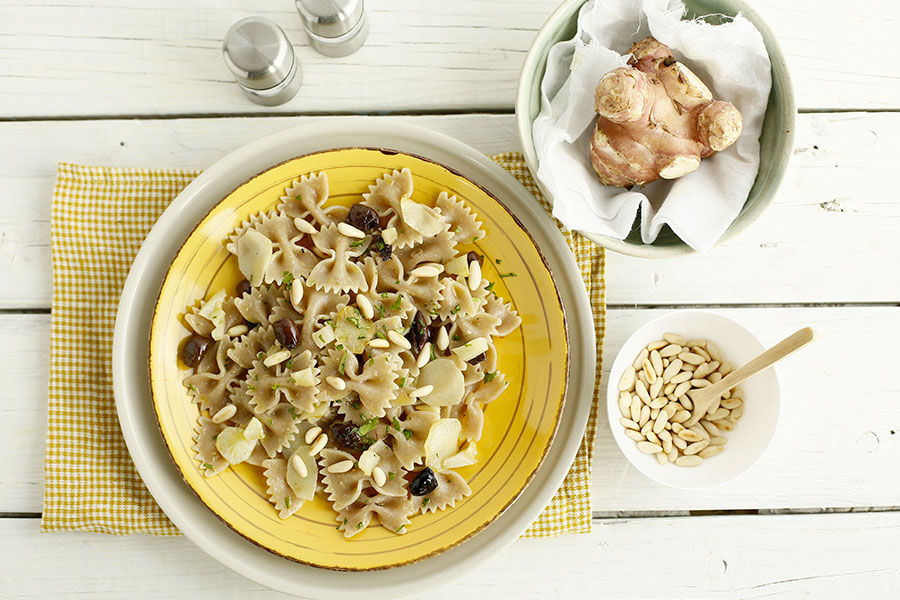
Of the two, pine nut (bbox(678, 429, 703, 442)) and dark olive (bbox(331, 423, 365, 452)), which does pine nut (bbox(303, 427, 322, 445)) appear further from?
pine nut (bbox(678, 429, 703, 442))

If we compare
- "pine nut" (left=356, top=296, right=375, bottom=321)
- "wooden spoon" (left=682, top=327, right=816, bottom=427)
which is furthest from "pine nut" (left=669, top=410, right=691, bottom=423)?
"pine nut" (left=356, top=296, right=375, bottom=321)

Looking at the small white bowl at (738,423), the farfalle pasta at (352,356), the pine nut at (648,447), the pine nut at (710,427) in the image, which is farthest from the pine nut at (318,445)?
the pine nut at (710,427)

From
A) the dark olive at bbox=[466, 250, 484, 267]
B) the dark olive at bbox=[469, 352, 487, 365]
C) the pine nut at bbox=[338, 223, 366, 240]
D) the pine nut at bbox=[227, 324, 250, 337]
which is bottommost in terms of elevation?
the dark olive at bbox=[469, 352, 487, 365]

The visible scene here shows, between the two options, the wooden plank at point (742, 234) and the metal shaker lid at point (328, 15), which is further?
the wooden plank at point (742, 234)

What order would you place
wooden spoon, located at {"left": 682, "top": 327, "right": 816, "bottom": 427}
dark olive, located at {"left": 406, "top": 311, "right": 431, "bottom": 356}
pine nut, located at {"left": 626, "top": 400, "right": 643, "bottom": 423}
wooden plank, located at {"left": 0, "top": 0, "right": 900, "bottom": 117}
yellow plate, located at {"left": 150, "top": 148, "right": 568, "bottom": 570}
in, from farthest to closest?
wooden plank, located at {"left": 0, "top": 0, "right": 900, "bottom": 117}, pine nut, located at {"left": 626, "top": 400, "right": 643, "bottom": 423}, dark olive, located at {"left": 406, "top": 311, "right": 431, "bottom": 356}, yellow plate, located at {"left": 150, "top": 148, "right": 568, "bottom": 570}, wooden spoon, located at {"left": 682, "top": 327, "right": 816, "bottom": 427}

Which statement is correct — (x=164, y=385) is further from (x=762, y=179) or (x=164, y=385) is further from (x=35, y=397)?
(x=762, y=179)

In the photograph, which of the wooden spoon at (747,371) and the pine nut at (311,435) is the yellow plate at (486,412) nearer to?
the pine nut at (311,435)
